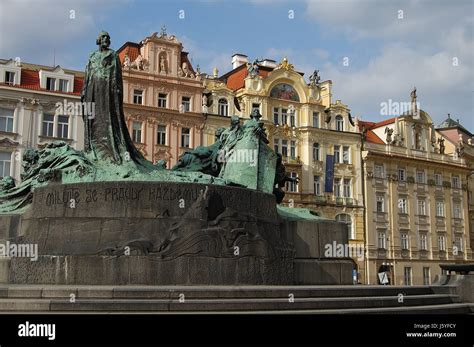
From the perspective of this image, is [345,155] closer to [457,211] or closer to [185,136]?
[457,211]

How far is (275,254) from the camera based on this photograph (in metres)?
12.0

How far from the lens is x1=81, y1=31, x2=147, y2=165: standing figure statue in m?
12.9

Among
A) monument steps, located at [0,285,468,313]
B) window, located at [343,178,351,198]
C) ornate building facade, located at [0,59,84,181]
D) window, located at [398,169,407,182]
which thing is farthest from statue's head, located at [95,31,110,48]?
window, located at [398,169,407,182]

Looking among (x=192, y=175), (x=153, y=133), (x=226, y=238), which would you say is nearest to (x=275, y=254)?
(x=226, y=238)

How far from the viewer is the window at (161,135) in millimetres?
39906

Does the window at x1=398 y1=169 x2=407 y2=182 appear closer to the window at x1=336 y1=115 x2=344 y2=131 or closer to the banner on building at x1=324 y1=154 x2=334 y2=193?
the window at x1=336 y1=115 x2=344 y2=131

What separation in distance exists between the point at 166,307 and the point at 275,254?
12.8ft

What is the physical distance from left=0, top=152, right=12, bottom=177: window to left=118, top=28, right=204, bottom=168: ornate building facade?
7.28 m

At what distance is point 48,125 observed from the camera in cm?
3681

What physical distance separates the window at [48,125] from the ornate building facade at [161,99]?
4.44 m

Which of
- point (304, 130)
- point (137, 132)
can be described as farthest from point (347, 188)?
point (137, 132)

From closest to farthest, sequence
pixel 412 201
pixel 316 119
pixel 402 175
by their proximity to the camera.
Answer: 1. pixel 316 119
2. pixel 412 201
3. pixel 402 175

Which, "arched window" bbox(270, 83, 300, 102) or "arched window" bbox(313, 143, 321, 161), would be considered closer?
"arched window" bbox(270, 83, 300, 102)

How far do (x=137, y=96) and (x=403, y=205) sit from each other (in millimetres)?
21898
